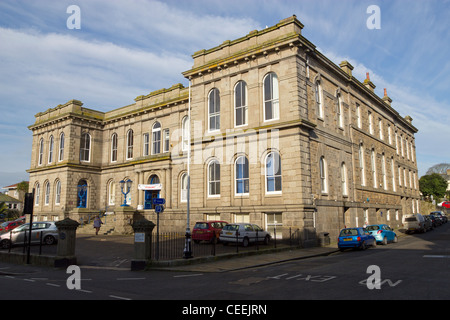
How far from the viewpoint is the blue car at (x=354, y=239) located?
2083 centimetres

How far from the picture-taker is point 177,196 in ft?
104

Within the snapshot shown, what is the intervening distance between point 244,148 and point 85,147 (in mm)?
22866

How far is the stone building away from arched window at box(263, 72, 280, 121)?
7cm

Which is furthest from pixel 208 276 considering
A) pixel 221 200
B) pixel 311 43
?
pixel 311 43

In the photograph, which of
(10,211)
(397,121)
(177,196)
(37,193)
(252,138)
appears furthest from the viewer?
(10,211)

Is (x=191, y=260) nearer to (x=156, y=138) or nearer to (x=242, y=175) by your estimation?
(x=242, y=175)

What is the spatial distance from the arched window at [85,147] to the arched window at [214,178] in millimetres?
19405

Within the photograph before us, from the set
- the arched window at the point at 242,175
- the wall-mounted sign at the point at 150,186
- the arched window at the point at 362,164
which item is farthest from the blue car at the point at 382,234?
the wall-mounted sign at the point at 150,186

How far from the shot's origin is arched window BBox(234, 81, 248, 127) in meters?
25.9

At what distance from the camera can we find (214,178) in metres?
27.0

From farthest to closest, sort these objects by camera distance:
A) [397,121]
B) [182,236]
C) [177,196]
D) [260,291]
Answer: [397,121]
[177,196]
[182,236]
[260,291]

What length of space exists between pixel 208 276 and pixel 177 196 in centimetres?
1976

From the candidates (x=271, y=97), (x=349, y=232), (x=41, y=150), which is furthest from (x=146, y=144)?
(x=349, y=232)
